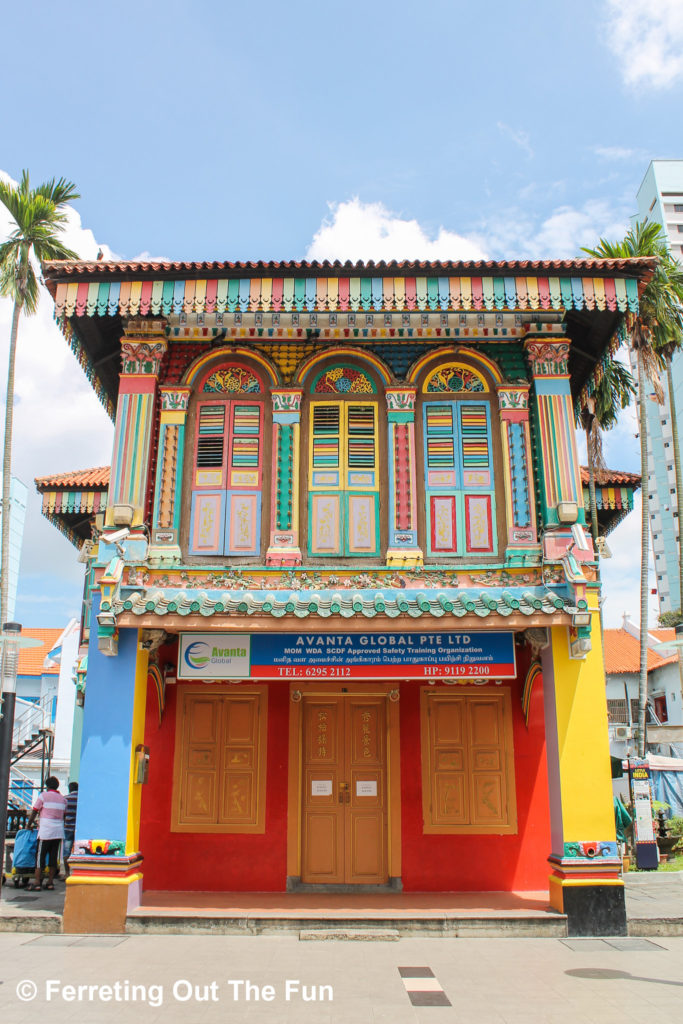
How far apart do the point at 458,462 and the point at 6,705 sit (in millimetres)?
6013

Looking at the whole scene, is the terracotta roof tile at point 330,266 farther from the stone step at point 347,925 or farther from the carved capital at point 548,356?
the stone step at point 347,925

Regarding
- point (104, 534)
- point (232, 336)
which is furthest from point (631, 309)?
point (104, 534)

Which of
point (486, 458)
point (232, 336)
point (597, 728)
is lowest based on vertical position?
point (597, 728)

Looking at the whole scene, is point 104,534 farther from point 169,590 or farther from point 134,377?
point 134,377

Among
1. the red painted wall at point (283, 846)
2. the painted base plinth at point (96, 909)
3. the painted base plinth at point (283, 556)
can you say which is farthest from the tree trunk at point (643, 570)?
the painted base plinth at point (96, 909)

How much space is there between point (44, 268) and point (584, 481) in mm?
10032

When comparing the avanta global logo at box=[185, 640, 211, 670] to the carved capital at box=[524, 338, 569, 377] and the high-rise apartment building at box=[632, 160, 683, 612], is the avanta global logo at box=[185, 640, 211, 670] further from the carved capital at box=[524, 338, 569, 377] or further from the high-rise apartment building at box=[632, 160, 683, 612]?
the high-rise apartment building at box=[632, 160, 683, 612]

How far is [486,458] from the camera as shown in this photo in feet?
33.0

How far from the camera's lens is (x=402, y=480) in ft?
32.4

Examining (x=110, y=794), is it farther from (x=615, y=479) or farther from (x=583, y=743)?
(x=615, y=479)

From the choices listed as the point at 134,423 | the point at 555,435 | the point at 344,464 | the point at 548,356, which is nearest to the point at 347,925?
the point at 344,464

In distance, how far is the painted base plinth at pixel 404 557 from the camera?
952 cm

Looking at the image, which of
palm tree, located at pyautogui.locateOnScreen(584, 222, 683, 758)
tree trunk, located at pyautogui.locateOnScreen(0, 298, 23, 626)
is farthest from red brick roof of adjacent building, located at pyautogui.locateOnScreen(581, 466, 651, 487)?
tree trunk, located at pyautogui.locateOnScreen(0, 298, 23, 626)

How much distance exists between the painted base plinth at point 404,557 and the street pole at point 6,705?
14.2 ft
